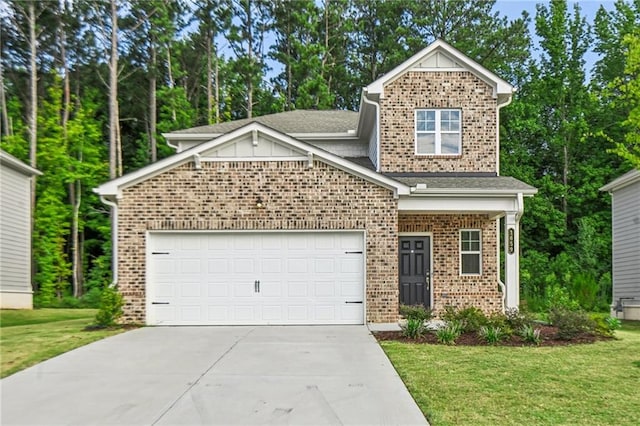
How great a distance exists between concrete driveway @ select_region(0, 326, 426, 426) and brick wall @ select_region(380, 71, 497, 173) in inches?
258

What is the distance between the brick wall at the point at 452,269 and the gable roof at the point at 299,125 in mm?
4336

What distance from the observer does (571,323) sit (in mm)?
11445

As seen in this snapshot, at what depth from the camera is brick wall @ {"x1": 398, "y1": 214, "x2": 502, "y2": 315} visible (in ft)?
51.7

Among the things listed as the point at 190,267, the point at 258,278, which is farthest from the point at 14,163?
the point at 258,278

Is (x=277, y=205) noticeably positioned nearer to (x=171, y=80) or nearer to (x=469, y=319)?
(x=469, y=319)

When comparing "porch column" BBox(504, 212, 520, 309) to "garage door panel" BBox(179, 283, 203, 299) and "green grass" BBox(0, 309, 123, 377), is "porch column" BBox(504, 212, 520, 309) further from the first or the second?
"green grass" BBox(0, 309, 123, 377)

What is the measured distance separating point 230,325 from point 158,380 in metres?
5.42

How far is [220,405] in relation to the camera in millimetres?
6938

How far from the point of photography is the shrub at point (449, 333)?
10.8 meters

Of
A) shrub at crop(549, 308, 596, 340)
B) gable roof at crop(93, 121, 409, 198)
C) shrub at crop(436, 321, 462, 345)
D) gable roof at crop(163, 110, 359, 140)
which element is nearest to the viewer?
shrub at crop(436, 321, 462, 345)

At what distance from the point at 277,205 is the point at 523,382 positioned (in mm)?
7099

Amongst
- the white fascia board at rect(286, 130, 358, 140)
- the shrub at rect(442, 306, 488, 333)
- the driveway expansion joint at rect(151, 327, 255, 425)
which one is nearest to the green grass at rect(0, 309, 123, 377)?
the driveway expansion joint at rect(151, 327, 255, 425)

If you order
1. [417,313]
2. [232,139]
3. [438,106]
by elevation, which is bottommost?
[417,313]

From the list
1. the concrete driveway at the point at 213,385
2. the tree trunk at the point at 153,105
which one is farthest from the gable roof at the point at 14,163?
the concrete driveway at the point at 213,385
